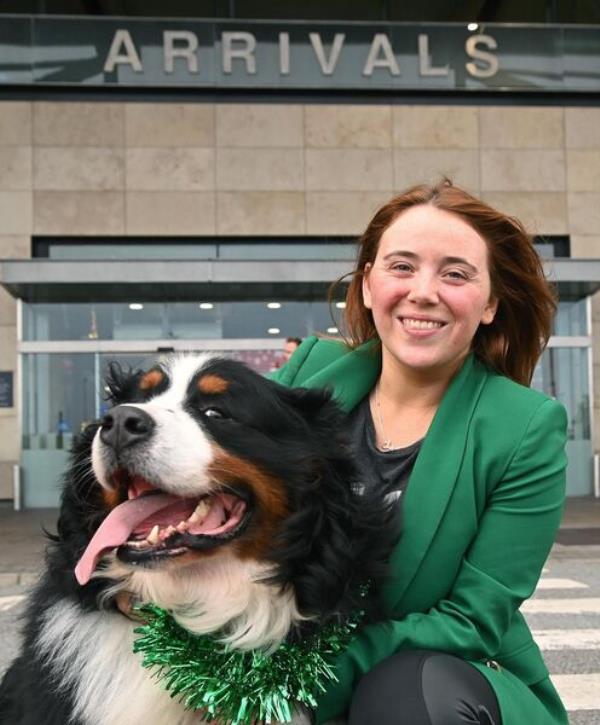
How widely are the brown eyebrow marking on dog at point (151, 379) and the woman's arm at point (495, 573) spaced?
2.95 feet

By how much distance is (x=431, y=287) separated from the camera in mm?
2365

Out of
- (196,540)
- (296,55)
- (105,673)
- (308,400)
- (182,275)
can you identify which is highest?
(296,55)

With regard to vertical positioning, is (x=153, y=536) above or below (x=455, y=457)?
below

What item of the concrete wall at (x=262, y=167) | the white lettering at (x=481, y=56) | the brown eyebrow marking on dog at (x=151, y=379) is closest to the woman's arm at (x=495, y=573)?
the brown eyebrow marking on dog at (x=151, y=379)

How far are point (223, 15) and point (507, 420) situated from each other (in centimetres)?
1307

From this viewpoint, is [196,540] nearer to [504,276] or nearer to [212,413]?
[212,413]

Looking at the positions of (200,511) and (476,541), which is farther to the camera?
(476,541)

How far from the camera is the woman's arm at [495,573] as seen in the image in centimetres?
214

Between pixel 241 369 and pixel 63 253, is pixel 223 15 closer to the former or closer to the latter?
pixel 63 253

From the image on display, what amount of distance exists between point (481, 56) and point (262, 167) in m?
3.99

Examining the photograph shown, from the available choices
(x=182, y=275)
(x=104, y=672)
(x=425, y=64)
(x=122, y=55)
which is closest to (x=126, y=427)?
(x=104, y=672)

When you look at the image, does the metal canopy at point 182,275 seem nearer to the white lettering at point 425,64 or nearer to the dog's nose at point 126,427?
the white lettering at point 425,64

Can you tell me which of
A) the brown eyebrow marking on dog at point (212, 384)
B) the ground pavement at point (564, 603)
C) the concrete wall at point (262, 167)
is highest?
the concrete wall at point (262, 167)

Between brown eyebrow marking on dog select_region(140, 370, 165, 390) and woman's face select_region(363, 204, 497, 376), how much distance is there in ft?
2.31
